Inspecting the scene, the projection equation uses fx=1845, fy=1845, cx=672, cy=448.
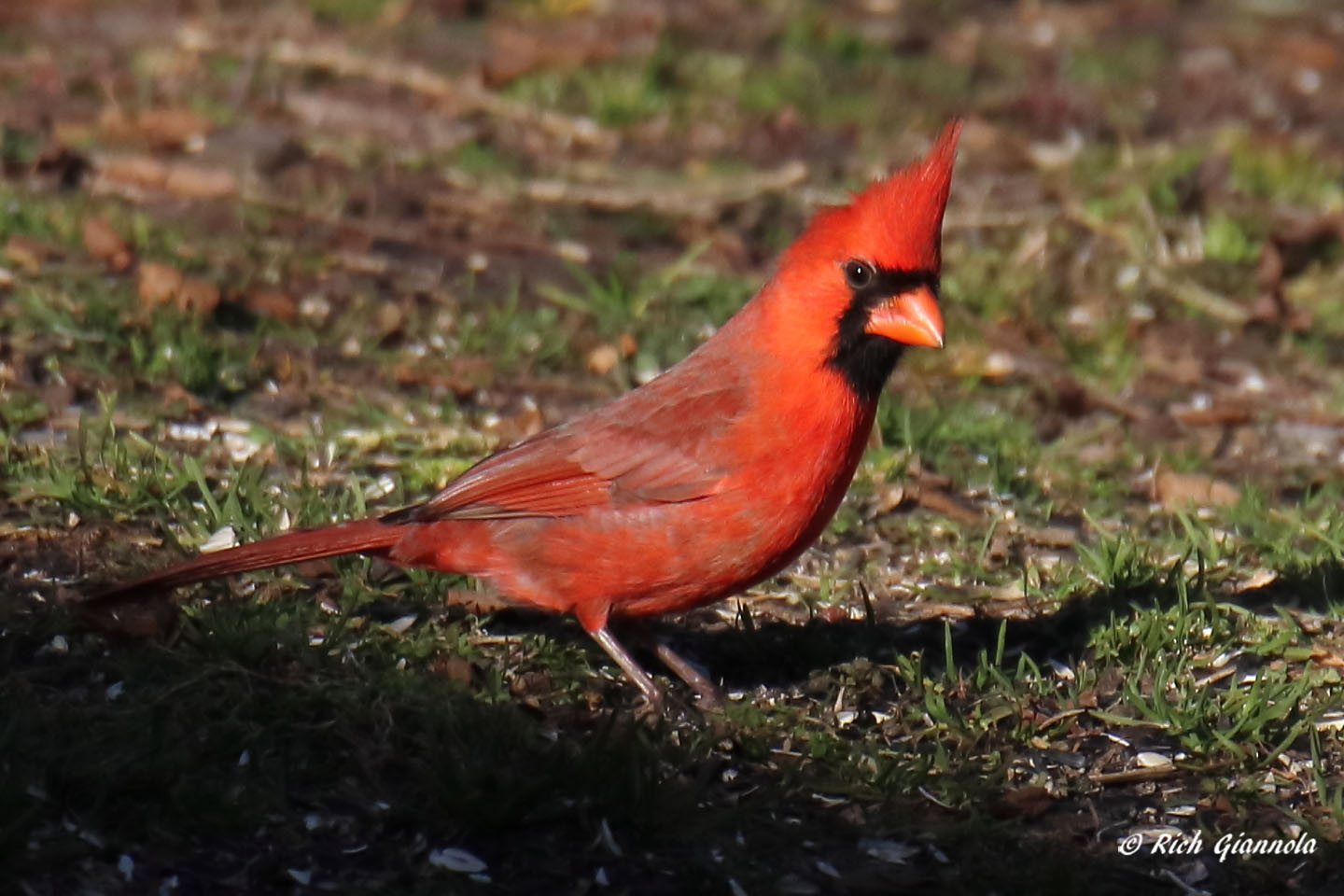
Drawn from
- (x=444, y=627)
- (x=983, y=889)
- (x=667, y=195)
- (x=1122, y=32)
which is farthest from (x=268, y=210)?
(x=1122, y=32)

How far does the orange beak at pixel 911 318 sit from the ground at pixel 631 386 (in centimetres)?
62

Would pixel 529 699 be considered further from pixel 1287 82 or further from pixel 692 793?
pixel 1287 82

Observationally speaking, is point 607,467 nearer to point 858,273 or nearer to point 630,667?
point 630,667

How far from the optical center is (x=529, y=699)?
3.32 m

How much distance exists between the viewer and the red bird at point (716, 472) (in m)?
3.32

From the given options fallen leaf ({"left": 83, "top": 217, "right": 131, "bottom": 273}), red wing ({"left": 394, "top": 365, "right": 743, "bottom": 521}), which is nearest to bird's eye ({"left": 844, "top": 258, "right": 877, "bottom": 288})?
red wing ({"left": 394, "top": 365, "right": 743, "bottom": 521})

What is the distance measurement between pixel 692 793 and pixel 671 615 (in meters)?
0.77

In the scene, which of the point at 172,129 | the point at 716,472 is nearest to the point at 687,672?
the point at 716,472

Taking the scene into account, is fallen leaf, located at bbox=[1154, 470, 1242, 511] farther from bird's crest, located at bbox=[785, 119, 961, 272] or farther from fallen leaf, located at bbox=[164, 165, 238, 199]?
fallen leaf, located at bbox=[164, 165, 238, 199]

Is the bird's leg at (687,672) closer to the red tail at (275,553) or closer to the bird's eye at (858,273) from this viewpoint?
→ the red tail at (275,553)

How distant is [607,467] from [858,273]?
60 centimetres

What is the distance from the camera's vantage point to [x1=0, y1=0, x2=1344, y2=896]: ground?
2.94 meters

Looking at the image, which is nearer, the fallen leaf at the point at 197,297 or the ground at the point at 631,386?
the ground at the point at 631,386

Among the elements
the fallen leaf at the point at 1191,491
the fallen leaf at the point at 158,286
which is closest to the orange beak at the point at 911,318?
the fallen leaf at the point at 1191,491
